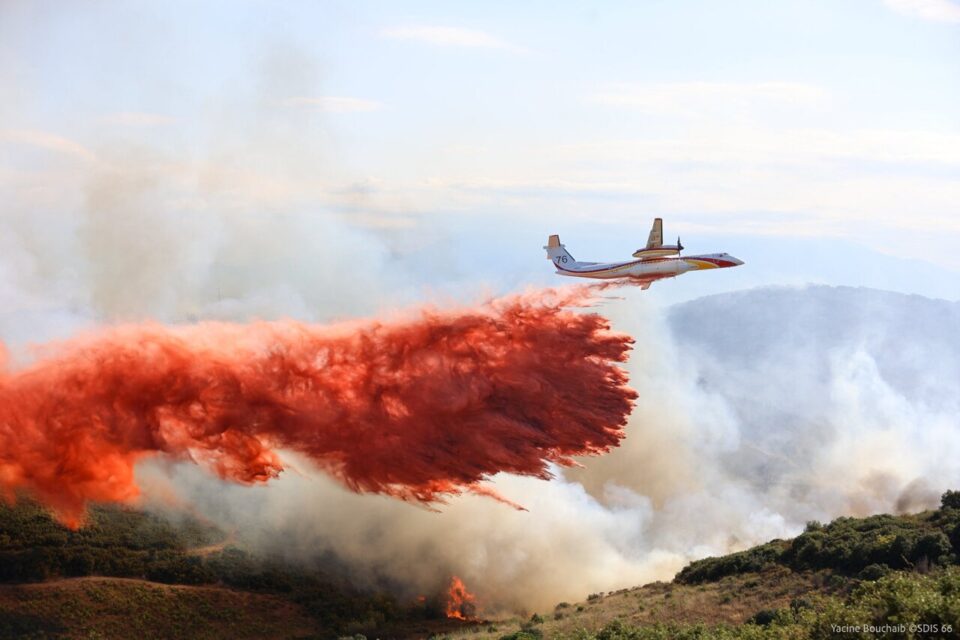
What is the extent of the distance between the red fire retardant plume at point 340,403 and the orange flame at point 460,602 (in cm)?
2384

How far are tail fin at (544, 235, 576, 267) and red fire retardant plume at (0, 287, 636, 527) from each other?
1107cm

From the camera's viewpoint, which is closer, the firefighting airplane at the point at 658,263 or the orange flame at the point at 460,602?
the firefighting airplane at the point at 658,263

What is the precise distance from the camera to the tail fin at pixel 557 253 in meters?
72.6

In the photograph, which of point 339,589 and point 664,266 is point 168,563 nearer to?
point 339,589

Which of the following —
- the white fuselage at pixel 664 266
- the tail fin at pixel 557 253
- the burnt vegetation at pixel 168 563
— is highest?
the tail fin at pixel 557 253

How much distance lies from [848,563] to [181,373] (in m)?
40.7

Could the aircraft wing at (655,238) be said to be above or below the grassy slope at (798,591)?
above

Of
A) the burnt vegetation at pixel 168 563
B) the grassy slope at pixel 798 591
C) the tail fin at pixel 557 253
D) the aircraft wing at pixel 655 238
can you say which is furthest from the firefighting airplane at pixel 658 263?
the burnt vegetation at pixel 168 563

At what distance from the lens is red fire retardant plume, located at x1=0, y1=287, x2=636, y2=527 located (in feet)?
196

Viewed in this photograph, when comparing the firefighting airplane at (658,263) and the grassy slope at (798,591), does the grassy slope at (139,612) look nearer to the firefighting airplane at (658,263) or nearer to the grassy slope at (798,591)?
the grassy slope at (798,591)

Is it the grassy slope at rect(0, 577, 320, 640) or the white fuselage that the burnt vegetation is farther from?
the white fuselage

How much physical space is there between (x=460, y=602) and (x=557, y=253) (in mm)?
29984

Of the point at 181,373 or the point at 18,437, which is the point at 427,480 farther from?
the point at 18,437

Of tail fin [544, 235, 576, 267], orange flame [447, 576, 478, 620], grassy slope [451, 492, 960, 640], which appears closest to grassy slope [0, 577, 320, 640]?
grassy slope [451, 492, 960, 640]
